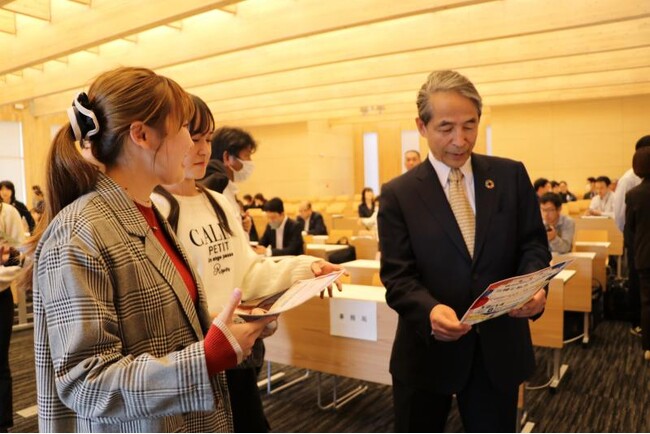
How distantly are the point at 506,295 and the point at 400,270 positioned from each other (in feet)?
1.30

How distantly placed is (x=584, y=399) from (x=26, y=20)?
7.89m

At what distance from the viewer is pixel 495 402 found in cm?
165

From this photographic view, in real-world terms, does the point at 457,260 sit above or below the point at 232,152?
below

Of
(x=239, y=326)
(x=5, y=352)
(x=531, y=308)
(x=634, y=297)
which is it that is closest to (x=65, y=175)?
(x=239, y=326)

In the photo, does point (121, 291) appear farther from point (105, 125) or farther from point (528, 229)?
point (528, 229)

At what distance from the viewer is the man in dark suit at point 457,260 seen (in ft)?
5.40

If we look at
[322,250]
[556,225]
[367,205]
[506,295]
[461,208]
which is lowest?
[322,250]

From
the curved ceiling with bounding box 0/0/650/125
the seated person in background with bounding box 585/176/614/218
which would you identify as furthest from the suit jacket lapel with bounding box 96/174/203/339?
the seated person in background with bounding box 585/176/614/218

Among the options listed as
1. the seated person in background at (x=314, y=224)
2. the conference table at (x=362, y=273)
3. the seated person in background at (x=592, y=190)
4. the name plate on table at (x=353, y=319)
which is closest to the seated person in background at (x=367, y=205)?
the seated person in background at (x=314, y=224)

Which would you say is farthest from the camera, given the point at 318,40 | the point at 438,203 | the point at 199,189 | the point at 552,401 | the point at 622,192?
the point at 318,40

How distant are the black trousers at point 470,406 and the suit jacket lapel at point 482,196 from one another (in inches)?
13.4

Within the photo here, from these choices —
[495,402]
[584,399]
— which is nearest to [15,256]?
[495,402]

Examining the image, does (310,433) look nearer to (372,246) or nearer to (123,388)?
(123,388)

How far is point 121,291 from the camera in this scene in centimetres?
105
